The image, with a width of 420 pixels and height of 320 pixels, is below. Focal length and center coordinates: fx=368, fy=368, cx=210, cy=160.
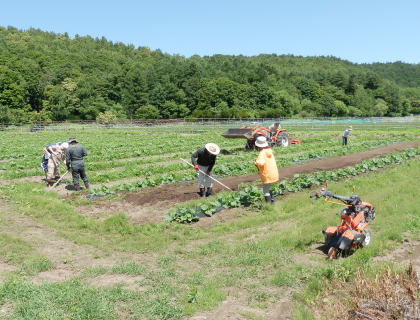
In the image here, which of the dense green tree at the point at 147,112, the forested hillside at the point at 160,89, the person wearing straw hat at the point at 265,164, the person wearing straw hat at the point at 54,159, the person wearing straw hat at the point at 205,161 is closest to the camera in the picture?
the person wearing straw hat at the point at 265,164

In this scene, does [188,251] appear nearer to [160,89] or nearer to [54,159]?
[54,159]

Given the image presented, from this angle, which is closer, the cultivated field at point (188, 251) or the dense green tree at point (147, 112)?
the cultivated field at point (188, 251)

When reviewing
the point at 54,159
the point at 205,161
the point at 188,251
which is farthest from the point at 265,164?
the point at 54,159

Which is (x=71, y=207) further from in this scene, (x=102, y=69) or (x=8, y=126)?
(x=102, y=69)

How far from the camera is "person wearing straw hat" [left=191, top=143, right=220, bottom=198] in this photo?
36.7 feet

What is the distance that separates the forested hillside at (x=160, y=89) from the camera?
263ft

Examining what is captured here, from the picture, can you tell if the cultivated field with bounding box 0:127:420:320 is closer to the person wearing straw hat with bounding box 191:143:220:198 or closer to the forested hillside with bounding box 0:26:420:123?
the person wearing straw hat with bounding box 191:143:220:198

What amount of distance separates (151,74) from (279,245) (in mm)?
96062

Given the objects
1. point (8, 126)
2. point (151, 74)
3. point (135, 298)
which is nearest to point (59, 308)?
point (135, 298)

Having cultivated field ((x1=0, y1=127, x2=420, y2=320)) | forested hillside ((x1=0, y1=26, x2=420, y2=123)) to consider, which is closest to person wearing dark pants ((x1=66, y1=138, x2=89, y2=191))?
cultivated field ((x1=0, y1=127, x2=420, y2=320))

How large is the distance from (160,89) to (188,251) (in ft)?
280

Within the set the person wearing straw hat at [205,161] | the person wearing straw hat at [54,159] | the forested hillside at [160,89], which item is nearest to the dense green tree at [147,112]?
the forested hillside at [160,89]

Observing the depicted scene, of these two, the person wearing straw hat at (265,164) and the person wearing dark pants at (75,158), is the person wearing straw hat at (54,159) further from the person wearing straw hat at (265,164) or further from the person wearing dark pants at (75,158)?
the person wearing straw hat at (265,164)

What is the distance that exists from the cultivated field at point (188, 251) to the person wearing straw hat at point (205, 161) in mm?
737
